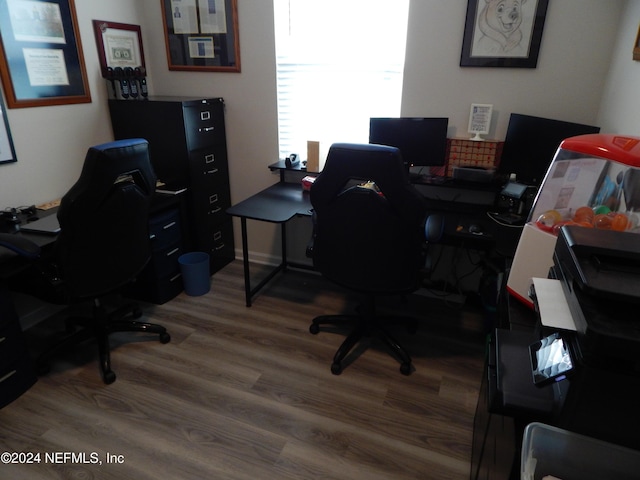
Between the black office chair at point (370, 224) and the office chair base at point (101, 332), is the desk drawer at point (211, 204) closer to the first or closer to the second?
the office chair base at point (101, 332)

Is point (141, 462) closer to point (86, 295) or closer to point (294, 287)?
point (86, 295)

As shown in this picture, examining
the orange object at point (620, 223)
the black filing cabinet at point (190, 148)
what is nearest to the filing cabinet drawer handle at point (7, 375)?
the black filing cabinet at point (190, 148)

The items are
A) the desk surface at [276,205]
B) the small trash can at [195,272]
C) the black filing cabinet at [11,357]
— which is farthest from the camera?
the small trash can at [195,272]

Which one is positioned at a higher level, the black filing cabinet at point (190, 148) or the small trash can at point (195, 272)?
the black filing cabinet at point (190, 148)

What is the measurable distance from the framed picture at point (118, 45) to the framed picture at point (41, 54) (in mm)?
168

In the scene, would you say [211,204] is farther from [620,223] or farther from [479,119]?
[620,223]

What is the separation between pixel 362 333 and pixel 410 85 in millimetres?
1566

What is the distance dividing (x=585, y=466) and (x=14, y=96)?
2.96 meters

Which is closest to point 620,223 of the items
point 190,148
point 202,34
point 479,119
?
point 479,119

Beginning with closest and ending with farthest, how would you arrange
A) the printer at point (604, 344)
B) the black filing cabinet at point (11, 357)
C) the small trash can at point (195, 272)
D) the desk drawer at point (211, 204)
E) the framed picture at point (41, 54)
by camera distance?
the printer at point (604, 344)
the black filing cabinet at point (11, 357)
the framed picture at point (41, 54)
the small trash can at point (195, 272)
the desk drawer at point (211, 204)

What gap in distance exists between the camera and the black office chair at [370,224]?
68.8 inches

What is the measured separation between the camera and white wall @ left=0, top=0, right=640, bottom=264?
7.04 ft

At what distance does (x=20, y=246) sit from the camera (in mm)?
1707

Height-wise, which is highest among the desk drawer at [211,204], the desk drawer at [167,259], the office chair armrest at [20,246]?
the office chair armrest at [20,246]
